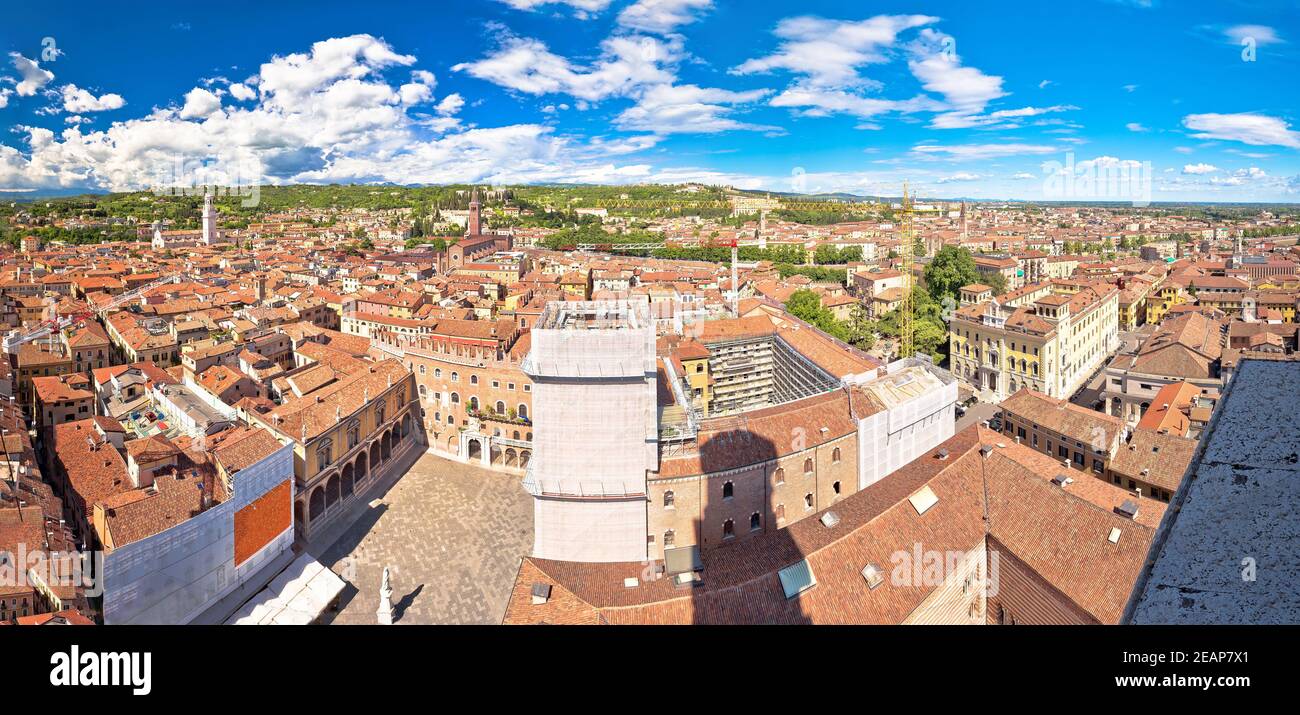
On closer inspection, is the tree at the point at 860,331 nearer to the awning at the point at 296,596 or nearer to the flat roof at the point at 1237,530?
the awning at the point at 296,596

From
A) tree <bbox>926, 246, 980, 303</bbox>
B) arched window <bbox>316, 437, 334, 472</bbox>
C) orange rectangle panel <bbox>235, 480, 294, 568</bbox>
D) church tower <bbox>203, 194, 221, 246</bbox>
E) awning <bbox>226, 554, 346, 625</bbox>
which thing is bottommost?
awning <bbox>226, 554, 346, 625</bbox>

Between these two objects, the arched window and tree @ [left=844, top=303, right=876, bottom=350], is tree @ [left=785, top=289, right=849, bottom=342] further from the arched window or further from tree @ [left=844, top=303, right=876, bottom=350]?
the arched window

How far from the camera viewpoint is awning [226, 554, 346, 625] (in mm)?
10781

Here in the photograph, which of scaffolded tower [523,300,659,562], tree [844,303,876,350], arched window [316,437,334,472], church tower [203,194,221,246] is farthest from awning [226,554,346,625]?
church tower [203,194,221,246]

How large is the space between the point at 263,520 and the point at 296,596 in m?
1.37

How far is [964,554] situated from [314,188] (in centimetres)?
8476

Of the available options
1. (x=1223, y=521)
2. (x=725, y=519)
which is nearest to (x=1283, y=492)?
(x=1223, y=521)

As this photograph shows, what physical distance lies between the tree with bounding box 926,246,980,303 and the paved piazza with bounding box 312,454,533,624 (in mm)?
23284

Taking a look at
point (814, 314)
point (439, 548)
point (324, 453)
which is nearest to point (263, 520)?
point (324, 453)

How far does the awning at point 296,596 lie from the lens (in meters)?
10.8

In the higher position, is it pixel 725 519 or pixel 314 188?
pixel 314 188
